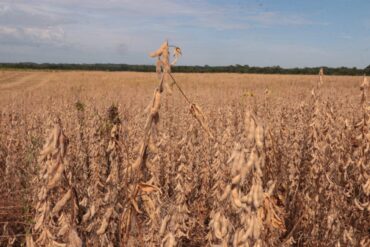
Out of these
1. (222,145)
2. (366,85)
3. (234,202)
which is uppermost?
(366,85)

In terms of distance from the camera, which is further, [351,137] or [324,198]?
[351,137]

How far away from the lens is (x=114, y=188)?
162cm

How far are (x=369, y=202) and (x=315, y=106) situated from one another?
3.29 ft

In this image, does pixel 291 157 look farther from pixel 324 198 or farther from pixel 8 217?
pixel 8 217

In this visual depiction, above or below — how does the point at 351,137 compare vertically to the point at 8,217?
above

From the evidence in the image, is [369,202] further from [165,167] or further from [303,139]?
[165,167]

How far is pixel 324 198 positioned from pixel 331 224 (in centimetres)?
55

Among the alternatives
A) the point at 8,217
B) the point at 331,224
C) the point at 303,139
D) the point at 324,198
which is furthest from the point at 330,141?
the point at 8,217

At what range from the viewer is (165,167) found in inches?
183

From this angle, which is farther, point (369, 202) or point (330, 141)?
point (330, 141)

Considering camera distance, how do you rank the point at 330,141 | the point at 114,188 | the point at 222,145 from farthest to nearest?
the point at 330,141
the point at 222,145
the point at 114,188

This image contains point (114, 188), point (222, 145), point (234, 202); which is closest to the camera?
point (234, 202)

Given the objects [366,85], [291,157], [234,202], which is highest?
[366,85]

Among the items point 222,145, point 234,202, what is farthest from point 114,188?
point 222,145
